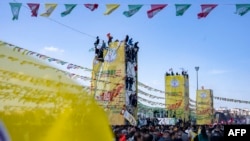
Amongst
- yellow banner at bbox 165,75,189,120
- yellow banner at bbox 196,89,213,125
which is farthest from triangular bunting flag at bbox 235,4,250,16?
yellow banner at bbox 196,89,213,125

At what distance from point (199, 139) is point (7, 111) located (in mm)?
11256

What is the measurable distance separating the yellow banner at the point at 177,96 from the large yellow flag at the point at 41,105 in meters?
38.8

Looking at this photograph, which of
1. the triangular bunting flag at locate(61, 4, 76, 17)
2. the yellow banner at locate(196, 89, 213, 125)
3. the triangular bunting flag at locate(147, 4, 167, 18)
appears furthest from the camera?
the yellow banner at locate(196, 89, 213, 125)

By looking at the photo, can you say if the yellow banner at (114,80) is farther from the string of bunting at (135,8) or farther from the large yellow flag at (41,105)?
the large yellow flag at (41,105)

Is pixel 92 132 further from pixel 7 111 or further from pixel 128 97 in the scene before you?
pixel 128 97

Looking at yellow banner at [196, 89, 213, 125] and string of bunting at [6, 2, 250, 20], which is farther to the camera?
yellow banner at [196, 89, 213, 125]

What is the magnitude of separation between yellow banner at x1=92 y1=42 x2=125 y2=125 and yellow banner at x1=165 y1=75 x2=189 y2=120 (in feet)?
47.5

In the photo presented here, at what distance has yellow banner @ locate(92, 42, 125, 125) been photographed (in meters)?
26.8

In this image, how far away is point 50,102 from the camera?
8.00ft

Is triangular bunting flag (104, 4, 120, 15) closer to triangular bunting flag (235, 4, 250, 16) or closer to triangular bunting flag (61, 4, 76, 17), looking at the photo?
triangular bunting flag (61, 4, 76, 17)

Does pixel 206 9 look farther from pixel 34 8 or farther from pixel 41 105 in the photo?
pixel 41 105

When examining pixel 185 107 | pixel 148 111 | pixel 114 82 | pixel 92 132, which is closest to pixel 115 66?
pixel 114 82

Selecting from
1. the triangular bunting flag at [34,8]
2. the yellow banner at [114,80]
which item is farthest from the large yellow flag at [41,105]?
the yellow banner at [114,80]

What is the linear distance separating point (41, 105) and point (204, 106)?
49490 mm
